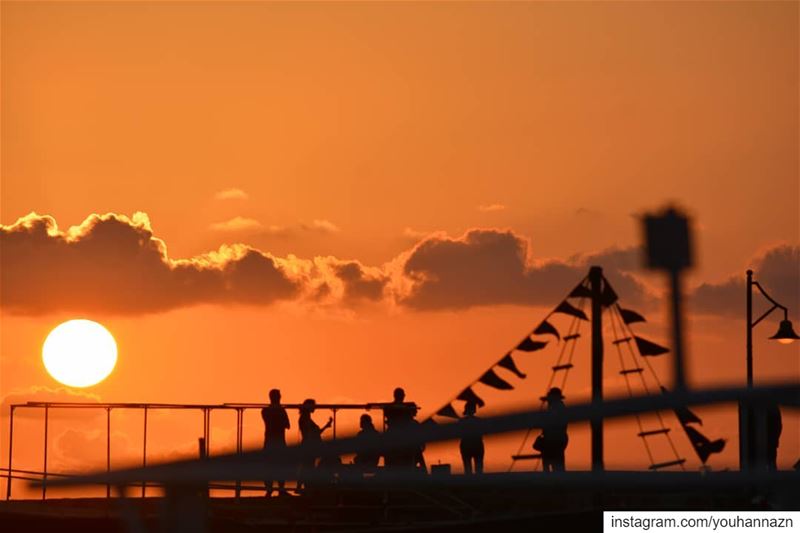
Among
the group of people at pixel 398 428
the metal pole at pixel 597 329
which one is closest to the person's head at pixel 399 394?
the group of people at pixel 398 428

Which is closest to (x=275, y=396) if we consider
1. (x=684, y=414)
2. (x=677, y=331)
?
(x=684, y=414)

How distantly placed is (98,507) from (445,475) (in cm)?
1383

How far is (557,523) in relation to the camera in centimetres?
2642

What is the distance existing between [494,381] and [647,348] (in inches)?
124

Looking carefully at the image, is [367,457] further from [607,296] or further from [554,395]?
[607,296]

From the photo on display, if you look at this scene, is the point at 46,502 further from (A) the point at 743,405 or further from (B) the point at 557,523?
(A) the point at 743,405

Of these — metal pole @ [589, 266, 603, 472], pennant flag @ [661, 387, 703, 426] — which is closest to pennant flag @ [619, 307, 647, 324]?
metal pole @ [589, 266, 603, 472]

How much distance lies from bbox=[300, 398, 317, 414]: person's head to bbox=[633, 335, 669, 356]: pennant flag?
27.1 ft

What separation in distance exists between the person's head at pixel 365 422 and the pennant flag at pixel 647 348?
7.58m

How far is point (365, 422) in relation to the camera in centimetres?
2867

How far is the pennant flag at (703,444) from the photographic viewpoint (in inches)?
1242

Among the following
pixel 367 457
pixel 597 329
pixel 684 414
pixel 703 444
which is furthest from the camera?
pixel 597 329

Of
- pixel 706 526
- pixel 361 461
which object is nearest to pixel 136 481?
pixel 706 526

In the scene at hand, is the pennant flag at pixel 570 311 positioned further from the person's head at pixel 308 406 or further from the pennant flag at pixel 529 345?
the person's head at pixel 308 406
